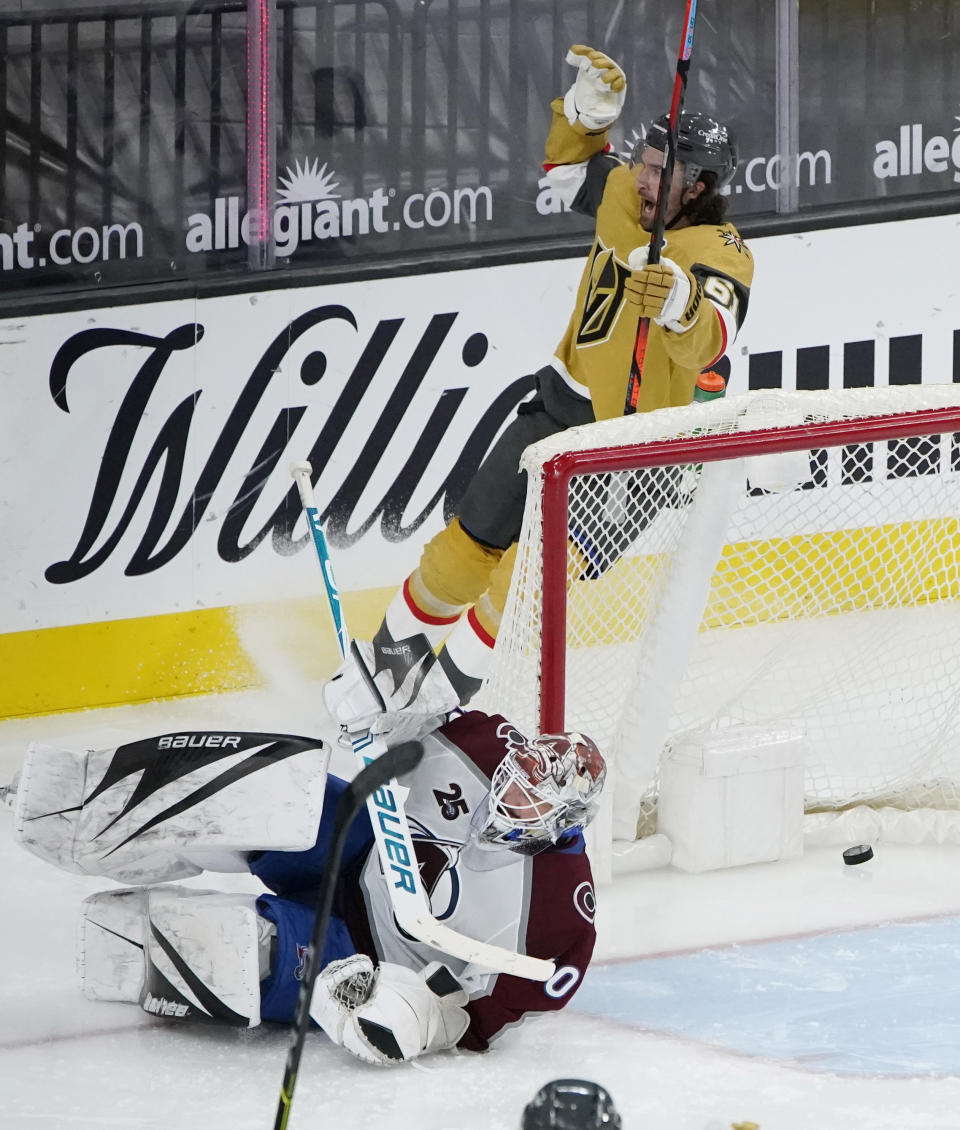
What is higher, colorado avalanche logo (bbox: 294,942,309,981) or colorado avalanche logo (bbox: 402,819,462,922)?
colorado avalanche logo (bbox: 402,819,462,922)

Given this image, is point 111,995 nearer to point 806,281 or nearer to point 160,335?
point 160,335

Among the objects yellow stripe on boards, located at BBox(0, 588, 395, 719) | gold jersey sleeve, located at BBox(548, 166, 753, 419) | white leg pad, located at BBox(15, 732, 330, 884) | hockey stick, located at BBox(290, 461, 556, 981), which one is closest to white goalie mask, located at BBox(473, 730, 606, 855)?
hockey stick, located at BBox(290, 461, 556, 981)

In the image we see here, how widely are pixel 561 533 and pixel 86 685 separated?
164 centimetres

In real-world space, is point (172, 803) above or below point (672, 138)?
below

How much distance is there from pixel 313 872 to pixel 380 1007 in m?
0.32

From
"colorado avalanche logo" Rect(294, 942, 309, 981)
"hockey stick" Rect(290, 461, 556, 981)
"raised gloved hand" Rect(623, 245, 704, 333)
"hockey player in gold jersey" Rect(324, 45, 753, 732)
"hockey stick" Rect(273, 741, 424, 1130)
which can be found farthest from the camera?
"hockey player in gold jersey" Rect(324, 45, 753, 732)

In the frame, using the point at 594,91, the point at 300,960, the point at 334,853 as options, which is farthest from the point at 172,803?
the point at 594,91

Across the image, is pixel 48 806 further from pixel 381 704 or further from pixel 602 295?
pixel 602 295

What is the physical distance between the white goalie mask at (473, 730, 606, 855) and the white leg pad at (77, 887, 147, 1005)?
509 millimetres

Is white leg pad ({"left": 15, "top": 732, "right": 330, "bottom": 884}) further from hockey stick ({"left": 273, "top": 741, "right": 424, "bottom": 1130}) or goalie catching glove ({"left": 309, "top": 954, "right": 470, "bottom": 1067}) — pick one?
hockey stick ({"left": 273, "top": 741, "right": 424, "bottom": 1130})

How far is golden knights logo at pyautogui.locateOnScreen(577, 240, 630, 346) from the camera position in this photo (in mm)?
4000

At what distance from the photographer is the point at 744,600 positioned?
192 inches

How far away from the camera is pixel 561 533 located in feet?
11.1

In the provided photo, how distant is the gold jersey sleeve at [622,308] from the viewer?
3.86m
